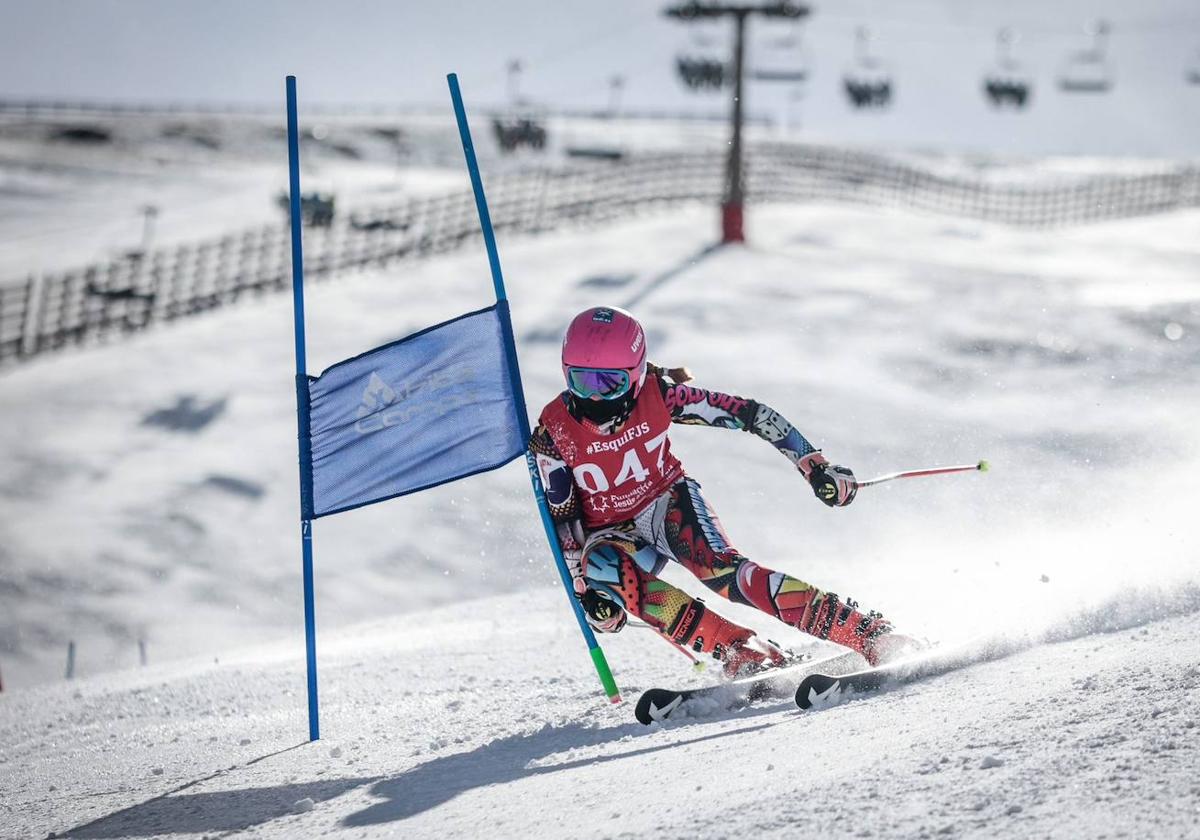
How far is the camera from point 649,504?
5238 millimetres

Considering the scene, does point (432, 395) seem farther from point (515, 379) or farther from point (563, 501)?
point (563, 501)

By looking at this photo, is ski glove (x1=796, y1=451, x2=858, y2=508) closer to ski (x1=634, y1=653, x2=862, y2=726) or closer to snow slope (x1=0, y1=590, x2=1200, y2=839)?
ski (x1=634, y1=653, x2=862, y2=726)

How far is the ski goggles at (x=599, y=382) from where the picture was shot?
493 centimetres

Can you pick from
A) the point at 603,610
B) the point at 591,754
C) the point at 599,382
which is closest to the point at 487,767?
the point at 591,754

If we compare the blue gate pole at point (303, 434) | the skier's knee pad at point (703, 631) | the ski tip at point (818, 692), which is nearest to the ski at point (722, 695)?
the skier's knee pad at point (703, 631)

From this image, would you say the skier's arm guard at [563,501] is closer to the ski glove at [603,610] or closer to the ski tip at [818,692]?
the ski glove at [603,610]

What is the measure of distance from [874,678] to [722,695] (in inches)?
23.9

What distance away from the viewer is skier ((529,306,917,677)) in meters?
4.85

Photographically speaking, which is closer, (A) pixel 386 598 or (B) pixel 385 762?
(B) pixel 385 762

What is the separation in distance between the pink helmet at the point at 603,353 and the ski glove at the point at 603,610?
827mm

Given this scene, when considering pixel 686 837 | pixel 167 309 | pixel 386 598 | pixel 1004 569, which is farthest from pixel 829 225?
pixel 686 837

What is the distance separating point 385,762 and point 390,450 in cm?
133

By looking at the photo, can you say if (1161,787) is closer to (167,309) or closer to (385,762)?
(385,762)

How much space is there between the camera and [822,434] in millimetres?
12406
